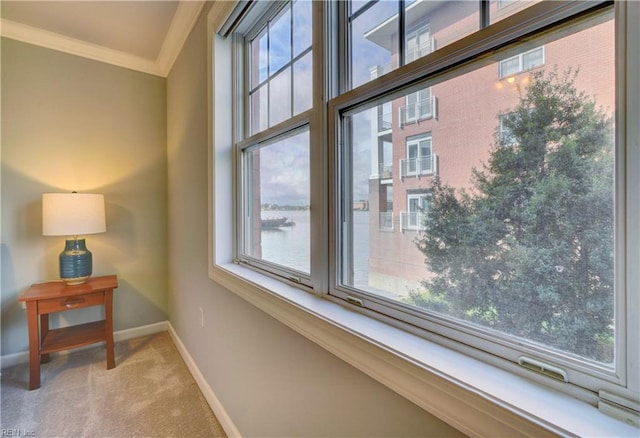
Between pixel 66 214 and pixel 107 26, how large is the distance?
1446 millimetres

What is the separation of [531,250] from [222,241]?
147cm

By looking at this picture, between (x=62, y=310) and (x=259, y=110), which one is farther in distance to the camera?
(x=62, y=310)

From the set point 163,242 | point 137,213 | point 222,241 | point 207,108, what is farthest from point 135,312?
point 207,108

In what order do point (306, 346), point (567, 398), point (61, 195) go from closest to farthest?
1. point (567, 398)
2. point (306, 346)
3. point (61, 195)

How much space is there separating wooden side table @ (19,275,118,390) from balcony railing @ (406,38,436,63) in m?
2.50

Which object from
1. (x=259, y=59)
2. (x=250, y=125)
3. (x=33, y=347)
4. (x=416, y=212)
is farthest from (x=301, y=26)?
(x=33, y=347)

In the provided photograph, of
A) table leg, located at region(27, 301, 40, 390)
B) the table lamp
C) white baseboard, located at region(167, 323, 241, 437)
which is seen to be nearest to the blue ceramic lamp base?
the table lamp

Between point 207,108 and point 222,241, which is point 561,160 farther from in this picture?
point 207,108

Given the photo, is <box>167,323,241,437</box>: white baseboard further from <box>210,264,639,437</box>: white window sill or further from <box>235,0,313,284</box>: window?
<box>210,264,639,437</box>: white window sill

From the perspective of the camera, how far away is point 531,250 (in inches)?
21.1

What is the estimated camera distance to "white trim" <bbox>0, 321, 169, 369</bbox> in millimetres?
2137

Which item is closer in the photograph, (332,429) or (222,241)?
(332,429)

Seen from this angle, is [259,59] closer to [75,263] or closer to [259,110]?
[259,110]

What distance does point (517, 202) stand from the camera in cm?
55
